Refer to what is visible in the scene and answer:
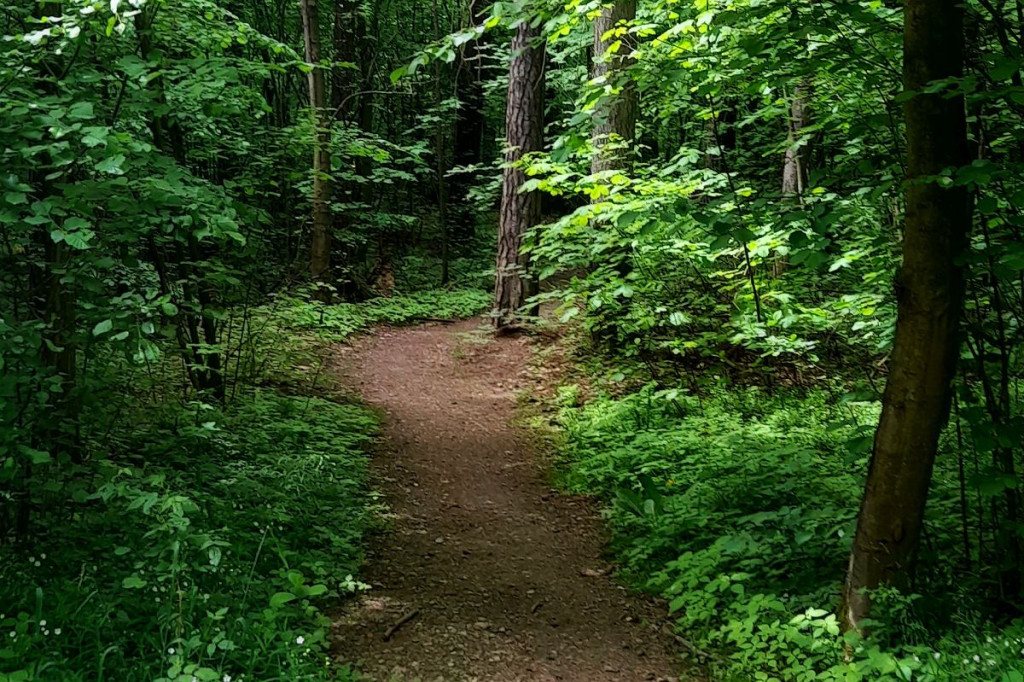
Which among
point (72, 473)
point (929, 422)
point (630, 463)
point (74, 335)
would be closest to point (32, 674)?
point (72, 473)

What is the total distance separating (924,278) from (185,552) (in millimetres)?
4090

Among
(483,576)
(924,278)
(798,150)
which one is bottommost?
(483,576)

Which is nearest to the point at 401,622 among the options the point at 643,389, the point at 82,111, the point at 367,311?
the point at 82,111

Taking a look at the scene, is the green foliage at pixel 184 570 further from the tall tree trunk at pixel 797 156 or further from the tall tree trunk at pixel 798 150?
the tall tree trunk at pixel 798 150

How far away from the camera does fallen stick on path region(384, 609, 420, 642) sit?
4.15m

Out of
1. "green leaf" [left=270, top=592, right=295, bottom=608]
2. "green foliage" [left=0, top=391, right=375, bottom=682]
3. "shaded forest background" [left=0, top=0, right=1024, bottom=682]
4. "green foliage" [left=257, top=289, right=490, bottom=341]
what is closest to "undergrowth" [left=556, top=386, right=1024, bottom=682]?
"shaded forest background" [left=0, top=0, right=1024, bottom=682]

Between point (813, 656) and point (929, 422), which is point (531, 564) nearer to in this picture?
point (813, 656)

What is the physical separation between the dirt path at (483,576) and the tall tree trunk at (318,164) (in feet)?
15.6

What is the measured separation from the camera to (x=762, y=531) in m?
4.79

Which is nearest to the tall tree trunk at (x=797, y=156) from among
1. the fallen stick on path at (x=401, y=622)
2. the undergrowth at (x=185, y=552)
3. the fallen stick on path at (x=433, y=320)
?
the fallen stick on path at (x=401, y=622)

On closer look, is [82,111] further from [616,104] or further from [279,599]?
[616,104]

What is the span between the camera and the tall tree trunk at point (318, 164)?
1088 centimetres

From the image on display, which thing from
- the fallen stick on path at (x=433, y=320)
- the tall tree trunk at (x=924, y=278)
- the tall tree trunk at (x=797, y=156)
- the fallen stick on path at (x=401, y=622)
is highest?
the tall tree trunk at (x=797, y=156)

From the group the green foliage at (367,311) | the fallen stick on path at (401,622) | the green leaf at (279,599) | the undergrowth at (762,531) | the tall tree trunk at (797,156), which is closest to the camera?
the undergrowth at (762,531)
